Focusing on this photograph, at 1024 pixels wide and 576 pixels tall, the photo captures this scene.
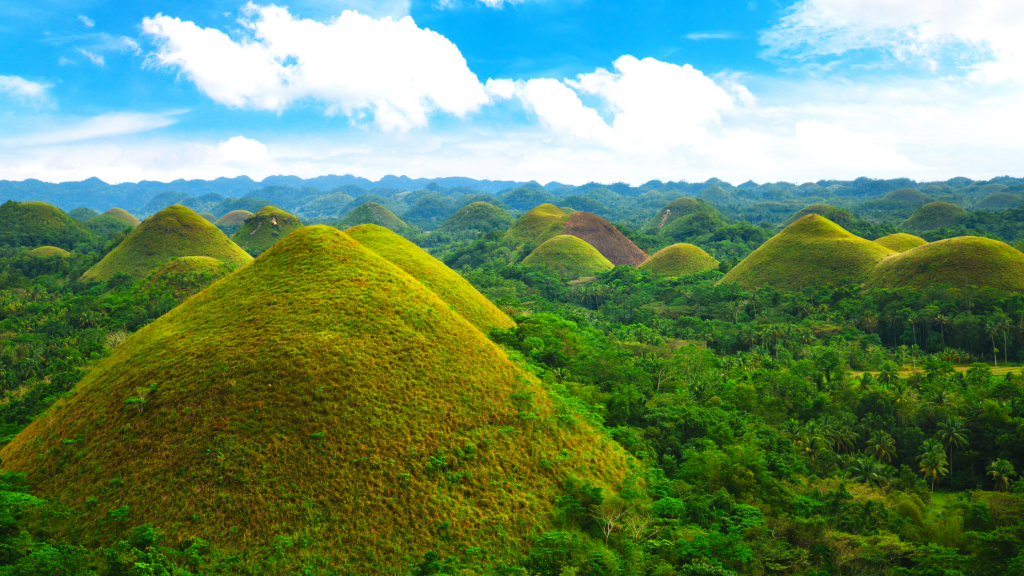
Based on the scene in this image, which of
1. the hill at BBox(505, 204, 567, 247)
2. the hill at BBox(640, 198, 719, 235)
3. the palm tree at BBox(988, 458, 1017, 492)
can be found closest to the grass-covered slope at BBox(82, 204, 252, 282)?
the hill at BBox(505, 204, 567, 247)

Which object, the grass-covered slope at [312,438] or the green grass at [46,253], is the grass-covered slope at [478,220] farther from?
the grass-covered slope at [312,438]

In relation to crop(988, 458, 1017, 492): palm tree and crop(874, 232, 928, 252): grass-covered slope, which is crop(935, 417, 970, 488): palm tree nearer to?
crop(988, 458, 1017, 492): palm tree

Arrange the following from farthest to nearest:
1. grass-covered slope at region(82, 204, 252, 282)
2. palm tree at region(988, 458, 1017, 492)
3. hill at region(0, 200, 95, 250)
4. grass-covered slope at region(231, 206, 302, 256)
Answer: grass-covered slope at region(231, 206, 302, 256) → hill at region(0, 200, 95, 250) → grass-covered slope at region(82, 204, 252, 282) → palm tree at region(988, 458, 1017, 492)

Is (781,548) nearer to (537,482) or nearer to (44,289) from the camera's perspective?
(537,482)

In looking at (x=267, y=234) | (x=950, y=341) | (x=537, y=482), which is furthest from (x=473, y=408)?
(x=267, y=234)

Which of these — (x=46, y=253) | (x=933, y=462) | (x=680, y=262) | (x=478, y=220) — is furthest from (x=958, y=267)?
(x=478, y=220)

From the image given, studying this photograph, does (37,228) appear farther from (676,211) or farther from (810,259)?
(676,211)

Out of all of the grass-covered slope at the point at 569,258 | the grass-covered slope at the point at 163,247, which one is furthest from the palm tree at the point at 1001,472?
the grass-covered slope at the point at 163,247
